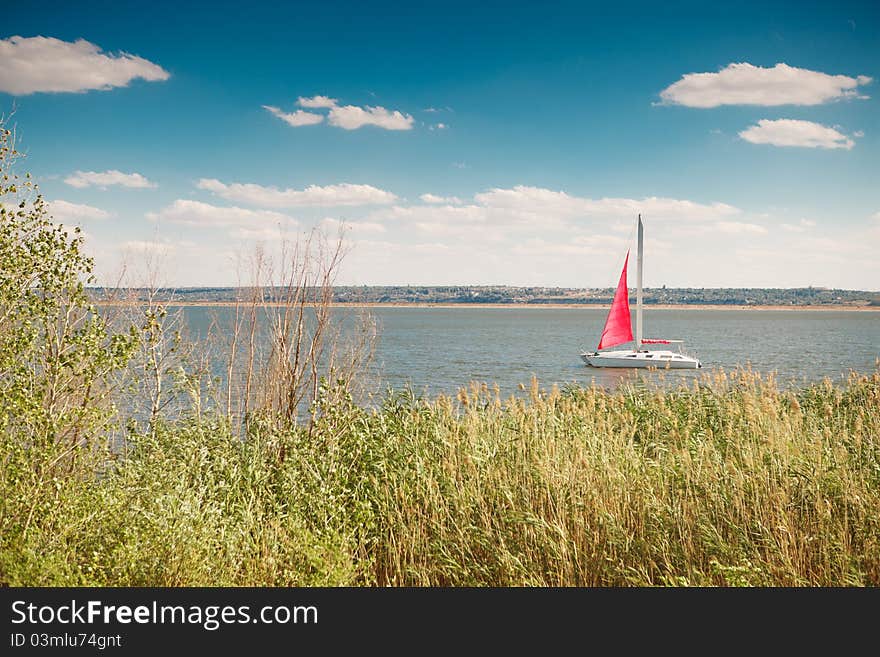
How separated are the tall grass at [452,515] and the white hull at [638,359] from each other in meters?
28.3

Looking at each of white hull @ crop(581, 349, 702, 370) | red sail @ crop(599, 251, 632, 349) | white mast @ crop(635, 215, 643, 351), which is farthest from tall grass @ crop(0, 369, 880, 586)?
white hull @ crop(581, 349, 702, 370)

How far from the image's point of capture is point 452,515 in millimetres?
5449

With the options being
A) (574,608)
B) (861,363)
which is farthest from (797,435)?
(861,363)

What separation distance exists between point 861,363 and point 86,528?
44.1 meters

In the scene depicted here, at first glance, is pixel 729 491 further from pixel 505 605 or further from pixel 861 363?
pixel 861 363

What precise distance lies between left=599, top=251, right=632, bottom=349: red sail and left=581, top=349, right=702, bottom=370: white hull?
28.2 inches

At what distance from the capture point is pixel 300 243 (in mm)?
8859

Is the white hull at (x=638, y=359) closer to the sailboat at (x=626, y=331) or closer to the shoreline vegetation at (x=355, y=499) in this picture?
the sailboat at (x=626, y=331)

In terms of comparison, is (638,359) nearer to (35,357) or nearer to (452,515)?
(452,515)

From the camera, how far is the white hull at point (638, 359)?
3447 centimetres

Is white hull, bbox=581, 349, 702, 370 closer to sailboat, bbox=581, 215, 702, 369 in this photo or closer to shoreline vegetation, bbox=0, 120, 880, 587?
sailboat, bbox=581, 215, 702, 369

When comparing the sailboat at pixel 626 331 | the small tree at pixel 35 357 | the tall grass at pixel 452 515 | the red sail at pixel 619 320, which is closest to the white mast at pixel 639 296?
the sailboat at pixel 626 331

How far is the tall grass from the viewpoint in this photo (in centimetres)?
438

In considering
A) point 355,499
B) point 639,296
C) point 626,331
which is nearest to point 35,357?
point 355,499
